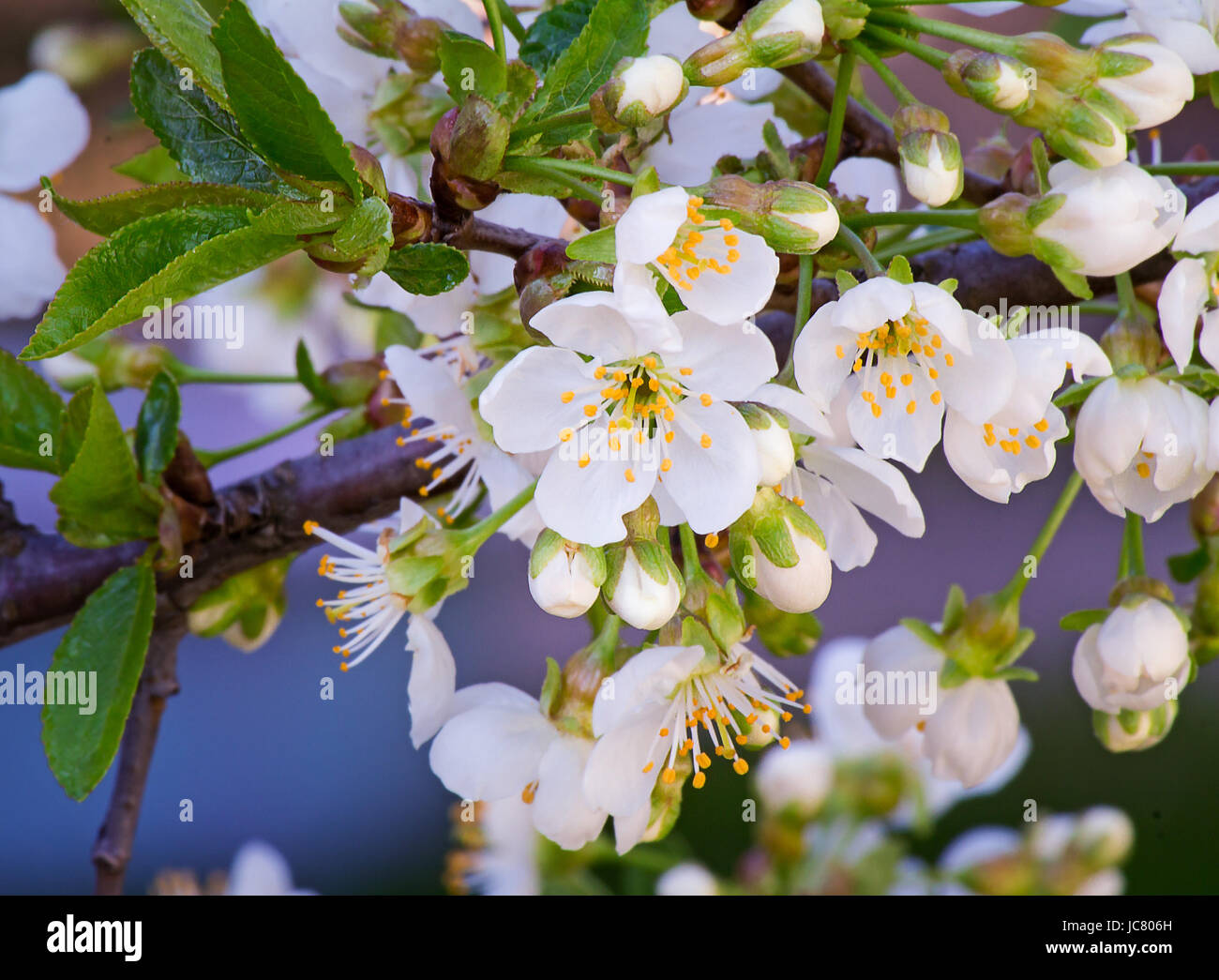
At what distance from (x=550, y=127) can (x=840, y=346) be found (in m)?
0.13

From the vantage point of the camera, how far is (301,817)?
137 cm

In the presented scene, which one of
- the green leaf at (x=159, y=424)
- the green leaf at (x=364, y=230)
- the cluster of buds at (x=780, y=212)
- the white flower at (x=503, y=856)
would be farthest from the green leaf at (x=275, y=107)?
the white flower at (x=503, y=856)

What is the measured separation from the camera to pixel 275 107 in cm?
35

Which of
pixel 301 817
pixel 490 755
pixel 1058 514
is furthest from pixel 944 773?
pixel 301 817

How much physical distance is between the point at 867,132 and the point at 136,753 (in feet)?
1.74

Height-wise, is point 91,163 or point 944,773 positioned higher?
point 91,163

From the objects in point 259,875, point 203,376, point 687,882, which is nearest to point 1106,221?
point 203,376

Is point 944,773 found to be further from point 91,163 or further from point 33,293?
point 91,163

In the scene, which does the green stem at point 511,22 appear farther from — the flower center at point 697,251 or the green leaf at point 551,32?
the flower center at point 697,251

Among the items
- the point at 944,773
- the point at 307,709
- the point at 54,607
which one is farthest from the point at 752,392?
the point at 307,709
